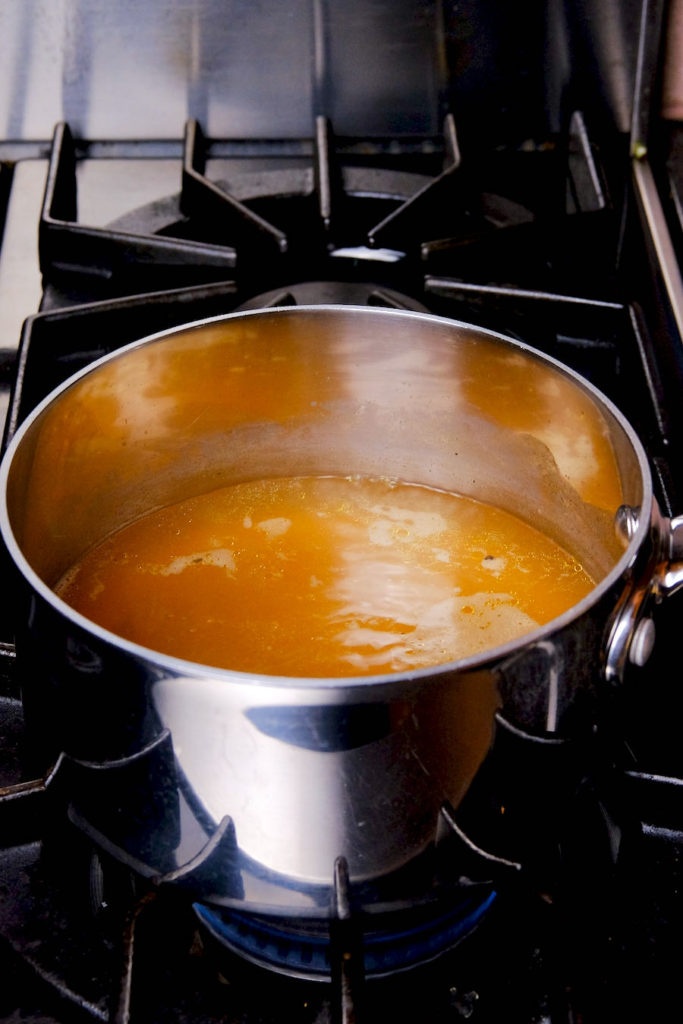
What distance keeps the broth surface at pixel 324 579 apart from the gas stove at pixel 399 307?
0.28 ft

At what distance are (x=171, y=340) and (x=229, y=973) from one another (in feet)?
1.20

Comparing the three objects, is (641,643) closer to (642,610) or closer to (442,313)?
(642,610)

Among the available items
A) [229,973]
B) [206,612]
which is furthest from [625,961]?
[206,612]

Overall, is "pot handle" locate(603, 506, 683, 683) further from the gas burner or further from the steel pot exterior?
the gas burner

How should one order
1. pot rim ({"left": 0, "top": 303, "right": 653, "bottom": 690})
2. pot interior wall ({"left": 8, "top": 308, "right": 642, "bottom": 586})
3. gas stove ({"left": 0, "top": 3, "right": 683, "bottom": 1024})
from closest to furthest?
pot rim ({"left": 0, "top": 303, "right": 653, "bottom": 690})
gas stove ({"left": 0, "top": 3, "right": 683, "bottom": 1024})
pot interior wall ({"left": 8, "top": 308, "right": 642, "bottom": 586})

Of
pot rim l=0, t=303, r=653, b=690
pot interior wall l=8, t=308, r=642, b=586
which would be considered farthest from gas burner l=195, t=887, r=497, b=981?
pot interior wall l=8, t=308, r=642, b=586

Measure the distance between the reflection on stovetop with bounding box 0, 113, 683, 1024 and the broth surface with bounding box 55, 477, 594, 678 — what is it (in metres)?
0.09

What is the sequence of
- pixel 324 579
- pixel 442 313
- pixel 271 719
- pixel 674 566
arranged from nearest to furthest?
pixel 271 719 < pixel 674 566 < pixel 324 579 < pixel 442 313

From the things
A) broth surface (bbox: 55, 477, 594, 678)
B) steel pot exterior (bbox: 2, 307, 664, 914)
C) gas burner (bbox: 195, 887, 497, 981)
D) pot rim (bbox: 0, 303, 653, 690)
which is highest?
pot rim (bbox: 0, 303, 653, 690)

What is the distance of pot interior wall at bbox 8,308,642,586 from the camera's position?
2.03 feet

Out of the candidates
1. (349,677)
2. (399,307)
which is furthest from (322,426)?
(349,677)

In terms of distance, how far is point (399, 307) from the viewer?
30.5 inches

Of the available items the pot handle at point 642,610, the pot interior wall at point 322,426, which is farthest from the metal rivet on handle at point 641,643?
the pot interior wall at point 322,426

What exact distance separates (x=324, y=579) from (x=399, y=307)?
8.8 inches
